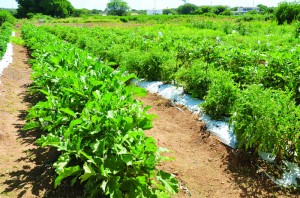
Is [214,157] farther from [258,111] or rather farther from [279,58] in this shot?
[279,58]

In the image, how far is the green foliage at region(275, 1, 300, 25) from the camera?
2033 cm

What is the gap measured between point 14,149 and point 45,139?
7.04ft

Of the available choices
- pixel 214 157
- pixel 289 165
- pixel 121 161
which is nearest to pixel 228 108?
pixel 214 157

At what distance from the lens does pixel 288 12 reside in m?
21.1

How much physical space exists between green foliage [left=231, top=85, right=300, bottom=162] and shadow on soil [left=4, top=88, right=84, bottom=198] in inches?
94.0

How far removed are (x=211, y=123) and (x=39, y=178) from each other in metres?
3.01

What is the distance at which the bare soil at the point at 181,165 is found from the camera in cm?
341

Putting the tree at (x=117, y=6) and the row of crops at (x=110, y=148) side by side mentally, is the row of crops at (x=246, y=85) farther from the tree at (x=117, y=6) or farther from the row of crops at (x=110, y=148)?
the tree at (x=117, y=6)

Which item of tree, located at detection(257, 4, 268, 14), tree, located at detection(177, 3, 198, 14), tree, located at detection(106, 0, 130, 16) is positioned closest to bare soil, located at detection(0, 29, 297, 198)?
tree, located at detection(257, 4, 268, 14)

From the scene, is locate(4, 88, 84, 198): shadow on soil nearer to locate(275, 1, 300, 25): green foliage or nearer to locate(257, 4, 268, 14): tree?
locate(275, 1, 300, 25): green foliage

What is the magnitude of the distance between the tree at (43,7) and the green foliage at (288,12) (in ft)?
198

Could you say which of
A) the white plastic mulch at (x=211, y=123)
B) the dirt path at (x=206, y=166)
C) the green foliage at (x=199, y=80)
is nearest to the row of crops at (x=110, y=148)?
the dirt path at (x=206, y=166)

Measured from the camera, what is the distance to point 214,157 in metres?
4.17


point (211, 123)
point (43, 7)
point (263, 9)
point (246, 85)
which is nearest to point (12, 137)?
point (211, 123)
